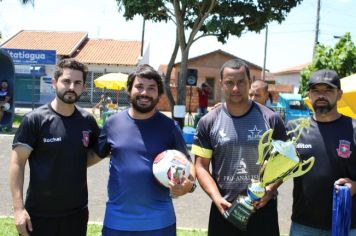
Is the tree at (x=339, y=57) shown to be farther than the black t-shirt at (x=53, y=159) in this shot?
Yes

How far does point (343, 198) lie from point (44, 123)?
2343 mm

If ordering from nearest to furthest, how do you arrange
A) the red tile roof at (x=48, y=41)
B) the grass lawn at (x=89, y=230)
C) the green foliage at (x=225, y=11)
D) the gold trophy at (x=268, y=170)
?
the gold trophy at (x=268, y=170) < the grass lawn at (x=89, y=230) < the green foliage at (x=225, y=11) < the red tile roof at (x=48, y=41)

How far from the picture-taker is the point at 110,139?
10.9 ft

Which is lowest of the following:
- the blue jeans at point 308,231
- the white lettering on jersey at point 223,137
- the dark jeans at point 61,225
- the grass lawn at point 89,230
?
the grass lawn at point 89,230

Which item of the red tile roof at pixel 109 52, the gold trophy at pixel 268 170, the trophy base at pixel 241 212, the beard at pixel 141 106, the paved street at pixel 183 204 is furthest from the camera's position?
the red tile roof at pixel 109 52

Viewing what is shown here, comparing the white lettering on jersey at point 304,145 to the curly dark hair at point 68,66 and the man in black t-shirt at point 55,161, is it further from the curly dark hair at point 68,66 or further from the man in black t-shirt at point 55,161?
the curly dark hair at point 68,66

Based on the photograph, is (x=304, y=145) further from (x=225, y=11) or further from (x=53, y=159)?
(x=225, y=11)

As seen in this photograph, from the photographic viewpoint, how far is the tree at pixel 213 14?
16641 mm

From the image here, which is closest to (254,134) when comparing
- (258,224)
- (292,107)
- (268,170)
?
(268,170)

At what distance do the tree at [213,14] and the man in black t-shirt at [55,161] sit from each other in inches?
532

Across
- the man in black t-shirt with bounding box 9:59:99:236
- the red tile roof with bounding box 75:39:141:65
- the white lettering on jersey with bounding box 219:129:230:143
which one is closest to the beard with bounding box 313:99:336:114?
the white lettering on jersey with bounding box 219:129:230:143

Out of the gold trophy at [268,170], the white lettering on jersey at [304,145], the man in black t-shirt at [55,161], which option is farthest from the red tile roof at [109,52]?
the gold trophy at [268,170]

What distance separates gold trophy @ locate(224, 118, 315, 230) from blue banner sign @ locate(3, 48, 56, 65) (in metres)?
24.1

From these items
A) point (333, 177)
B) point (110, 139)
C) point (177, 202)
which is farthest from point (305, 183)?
point (177, 202)
